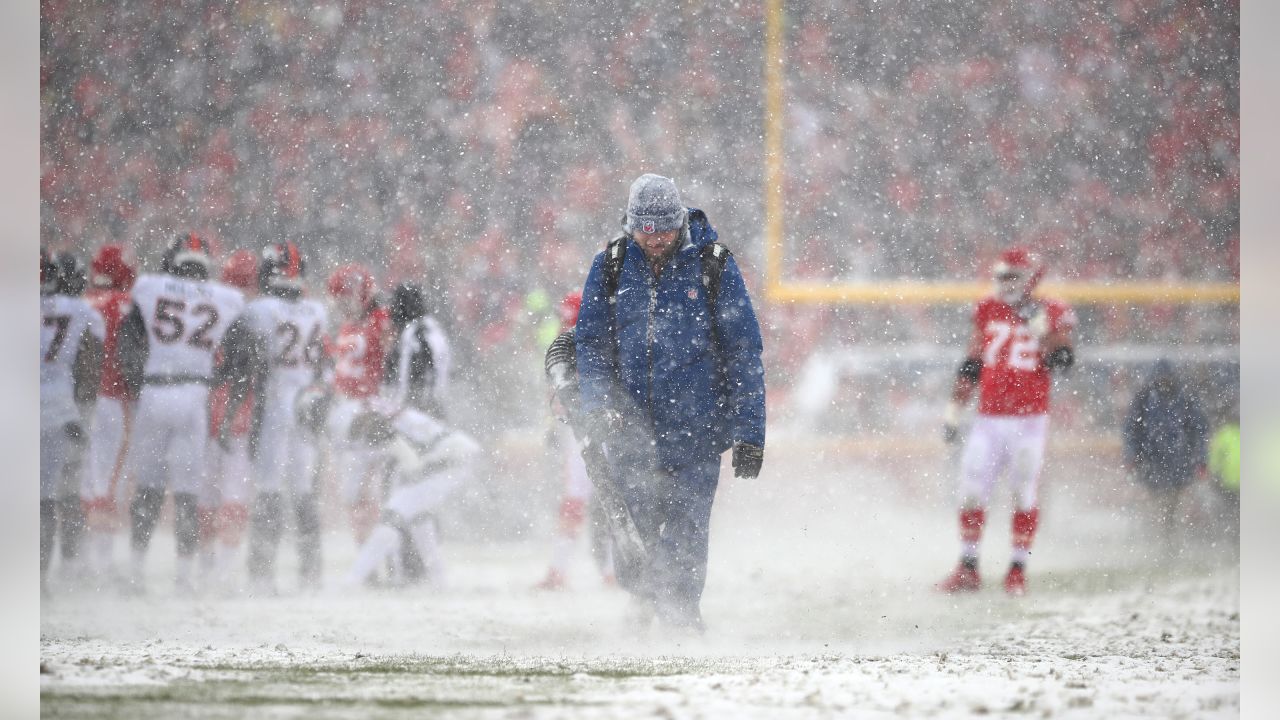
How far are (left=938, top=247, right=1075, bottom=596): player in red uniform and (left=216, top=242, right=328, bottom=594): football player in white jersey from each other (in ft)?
9.06

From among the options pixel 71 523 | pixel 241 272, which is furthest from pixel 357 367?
pixel 71 523

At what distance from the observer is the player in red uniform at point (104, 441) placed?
5441 mm

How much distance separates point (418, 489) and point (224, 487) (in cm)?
83

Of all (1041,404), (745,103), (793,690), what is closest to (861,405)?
(745,103)

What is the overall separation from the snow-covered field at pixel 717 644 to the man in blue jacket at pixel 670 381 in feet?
1.17

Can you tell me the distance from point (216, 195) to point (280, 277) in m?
6.63

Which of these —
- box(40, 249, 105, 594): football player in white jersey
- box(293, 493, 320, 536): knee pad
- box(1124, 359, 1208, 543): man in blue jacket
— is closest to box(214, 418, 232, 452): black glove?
box(293, 493, 320, 536): knee pad

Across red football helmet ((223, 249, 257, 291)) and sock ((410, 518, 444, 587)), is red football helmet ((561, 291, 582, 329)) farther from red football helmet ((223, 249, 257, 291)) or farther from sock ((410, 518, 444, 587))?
red football helmet ((223, 249, 257, 291))

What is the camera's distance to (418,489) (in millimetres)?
5551

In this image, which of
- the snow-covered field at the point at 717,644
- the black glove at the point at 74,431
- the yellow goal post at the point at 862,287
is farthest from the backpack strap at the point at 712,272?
the yellow goal post at the point at 862,287

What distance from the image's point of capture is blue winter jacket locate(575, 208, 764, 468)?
12.8ft

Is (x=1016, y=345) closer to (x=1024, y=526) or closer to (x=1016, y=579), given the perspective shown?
(x=1024, y=526)
